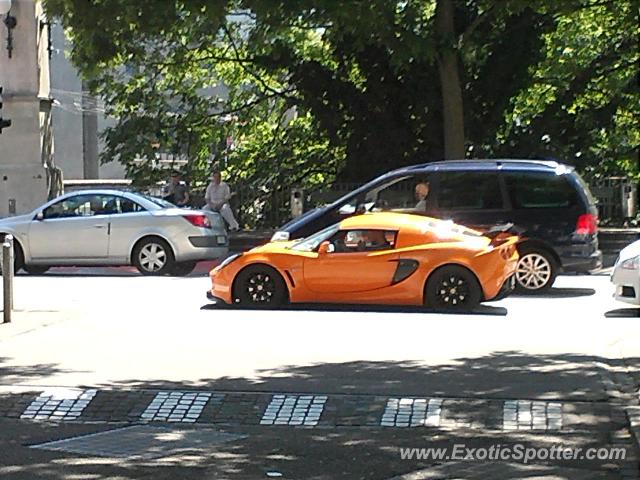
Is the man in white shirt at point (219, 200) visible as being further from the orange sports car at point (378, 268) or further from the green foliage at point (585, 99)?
the orange sports car at point (378, 268)

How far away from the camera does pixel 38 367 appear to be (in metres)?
11.1

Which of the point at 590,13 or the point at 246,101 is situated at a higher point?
the point at 590,13

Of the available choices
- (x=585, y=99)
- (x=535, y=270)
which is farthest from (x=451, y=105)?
(x=535, y=270)

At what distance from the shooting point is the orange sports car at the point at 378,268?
14.6m

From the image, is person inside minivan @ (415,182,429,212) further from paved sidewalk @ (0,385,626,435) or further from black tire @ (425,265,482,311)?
paved sidewalk @ (0,385,626,435)

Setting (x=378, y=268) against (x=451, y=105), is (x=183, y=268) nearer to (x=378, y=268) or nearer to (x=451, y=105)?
(x=378, y=268)

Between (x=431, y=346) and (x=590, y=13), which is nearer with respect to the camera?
(x=431, y=346)

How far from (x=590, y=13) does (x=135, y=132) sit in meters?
11.1

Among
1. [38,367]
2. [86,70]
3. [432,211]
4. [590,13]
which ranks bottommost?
[38,367]

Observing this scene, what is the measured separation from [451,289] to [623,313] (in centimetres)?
207

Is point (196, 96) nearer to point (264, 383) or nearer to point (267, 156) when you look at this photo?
point (267, 156)

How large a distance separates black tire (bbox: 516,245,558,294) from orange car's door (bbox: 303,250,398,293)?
274 cm

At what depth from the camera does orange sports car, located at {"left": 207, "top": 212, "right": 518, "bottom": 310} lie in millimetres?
14578

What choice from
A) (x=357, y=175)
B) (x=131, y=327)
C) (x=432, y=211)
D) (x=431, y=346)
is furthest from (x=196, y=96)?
(x=431, y=346)
